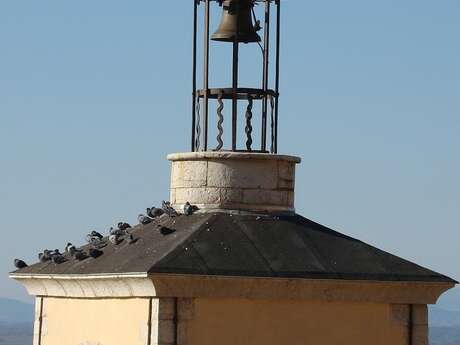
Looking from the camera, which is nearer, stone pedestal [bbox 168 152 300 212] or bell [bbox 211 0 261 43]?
stone pedestal [bbox 168 152 300 212]

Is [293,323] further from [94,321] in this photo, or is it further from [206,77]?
[206,77]

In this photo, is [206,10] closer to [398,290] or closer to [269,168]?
[269,168]

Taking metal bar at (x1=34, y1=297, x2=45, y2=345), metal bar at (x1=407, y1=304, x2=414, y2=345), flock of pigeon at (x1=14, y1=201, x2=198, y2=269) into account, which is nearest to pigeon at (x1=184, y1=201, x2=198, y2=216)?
flock of pigeon at (x1=14, y1=201, x2=198, y2=269)

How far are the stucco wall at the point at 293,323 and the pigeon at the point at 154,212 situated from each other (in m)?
2.44

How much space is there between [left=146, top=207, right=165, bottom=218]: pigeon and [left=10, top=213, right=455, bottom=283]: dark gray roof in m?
0.32

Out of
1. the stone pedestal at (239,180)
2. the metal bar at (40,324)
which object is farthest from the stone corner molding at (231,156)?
the metal bar at (40,324)

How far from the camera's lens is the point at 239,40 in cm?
2194

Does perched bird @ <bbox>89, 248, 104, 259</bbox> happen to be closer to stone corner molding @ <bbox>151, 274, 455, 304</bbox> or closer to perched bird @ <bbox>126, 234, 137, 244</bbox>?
perched bird @ <bbox>126, 234, 137, 244</bbox>

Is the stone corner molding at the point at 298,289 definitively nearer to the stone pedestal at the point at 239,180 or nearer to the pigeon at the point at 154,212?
the stone pedestal at the point at 239,180

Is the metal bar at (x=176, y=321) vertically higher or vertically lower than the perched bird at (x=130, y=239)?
lower

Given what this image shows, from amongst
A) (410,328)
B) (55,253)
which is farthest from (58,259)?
(410,328)

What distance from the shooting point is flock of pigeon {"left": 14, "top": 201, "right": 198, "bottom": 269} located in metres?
21.2

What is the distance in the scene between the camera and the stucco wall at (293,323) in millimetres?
19422

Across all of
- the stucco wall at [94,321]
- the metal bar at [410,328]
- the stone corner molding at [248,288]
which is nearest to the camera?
the stone corner molding at [248,288]
